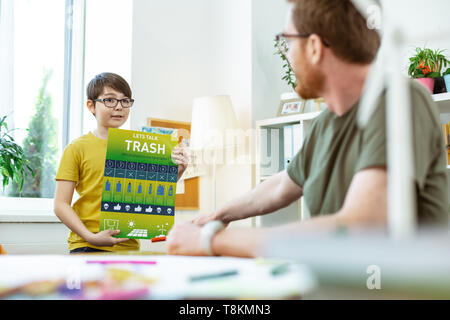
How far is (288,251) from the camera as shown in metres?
0.51

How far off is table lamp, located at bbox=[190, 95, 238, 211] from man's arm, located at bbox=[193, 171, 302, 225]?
1.67 m

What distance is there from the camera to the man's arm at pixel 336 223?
527 millimetres

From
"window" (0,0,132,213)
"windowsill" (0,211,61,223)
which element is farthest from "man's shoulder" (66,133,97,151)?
"window" (0,0,132,213)

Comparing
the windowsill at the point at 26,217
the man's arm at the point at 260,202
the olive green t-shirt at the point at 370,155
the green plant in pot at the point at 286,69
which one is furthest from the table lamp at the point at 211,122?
the olive green t-shirt at the point at 370,155

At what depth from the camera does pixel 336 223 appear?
1.80 ft

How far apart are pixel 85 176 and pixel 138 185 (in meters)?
0.34

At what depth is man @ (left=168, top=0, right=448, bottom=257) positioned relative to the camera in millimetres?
588

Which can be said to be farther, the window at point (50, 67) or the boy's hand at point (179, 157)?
the window at point (50, 67)

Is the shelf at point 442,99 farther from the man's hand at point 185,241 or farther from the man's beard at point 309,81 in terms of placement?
the man's hand at point 185,241

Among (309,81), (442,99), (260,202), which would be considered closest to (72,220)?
(260,202)

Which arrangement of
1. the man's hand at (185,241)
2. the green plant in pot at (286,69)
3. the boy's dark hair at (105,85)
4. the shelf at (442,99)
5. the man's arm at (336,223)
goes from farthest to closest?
the green plant in pot at (286,69)
the shelf at (442,99)
the boy's dark hair at (105,85)
the man's hand at (185,241)
the man's arm at (336,223)

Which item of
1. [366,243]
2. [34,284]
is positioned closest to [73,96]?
[34,284]

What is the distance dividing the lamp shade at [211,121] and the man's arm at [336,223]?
2.10m

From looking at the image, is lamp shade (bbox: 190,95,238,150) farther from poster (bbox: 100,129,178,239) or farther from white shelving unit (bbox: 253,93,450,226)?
poster (bbox: 100,129,178,239)
